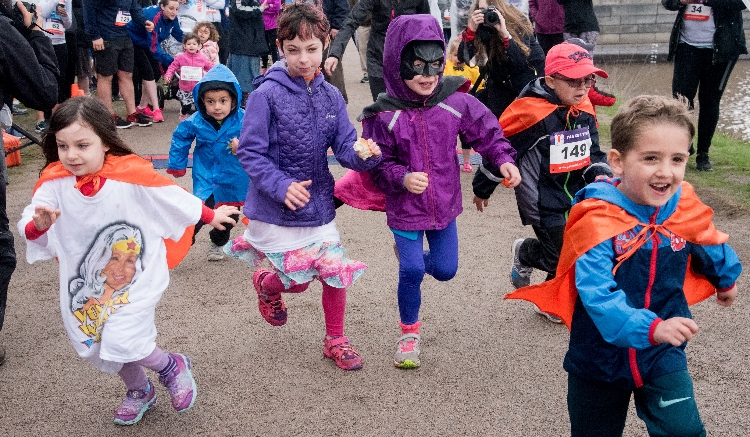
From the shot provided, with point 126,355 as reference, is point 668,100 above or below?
above

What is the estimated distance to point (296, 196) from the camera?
386 centimetres

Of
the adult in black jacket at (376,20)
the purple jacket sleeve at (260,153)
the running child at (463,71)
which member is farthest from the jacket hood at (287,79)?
the running child at (463,71)

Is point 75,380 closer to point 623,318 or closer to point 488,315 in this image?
point 488,315

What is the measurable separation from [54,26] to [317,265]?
683 cm

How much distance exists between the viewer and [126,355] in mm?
3439

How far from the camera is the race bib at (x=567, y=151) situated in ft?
14.3

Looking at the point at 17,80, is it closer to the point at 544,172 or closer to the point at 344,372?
the point at 344,372

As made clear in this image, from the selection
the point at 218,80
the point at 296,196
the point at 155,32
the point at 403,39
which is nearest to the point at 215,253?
the point at 218,80

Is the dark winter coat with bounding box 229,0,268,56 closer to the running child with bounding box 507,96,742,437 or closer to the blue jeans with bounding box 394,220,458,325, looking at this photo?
the blue jeans with bounding box 394,220,458,325

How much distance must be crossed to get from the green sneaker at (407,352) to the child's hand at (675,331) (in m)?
1.93

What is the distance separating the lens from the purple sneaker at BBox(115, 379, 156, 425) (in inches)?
147

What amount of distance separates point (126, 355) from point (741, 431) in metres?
2.61

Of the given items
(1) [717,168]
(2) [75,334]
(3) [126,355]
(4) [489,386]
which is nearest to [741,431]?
(4) [489,386]

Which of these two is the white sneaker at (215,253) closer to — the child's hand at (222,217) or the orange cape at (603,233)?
the child's hand at (222,217)
